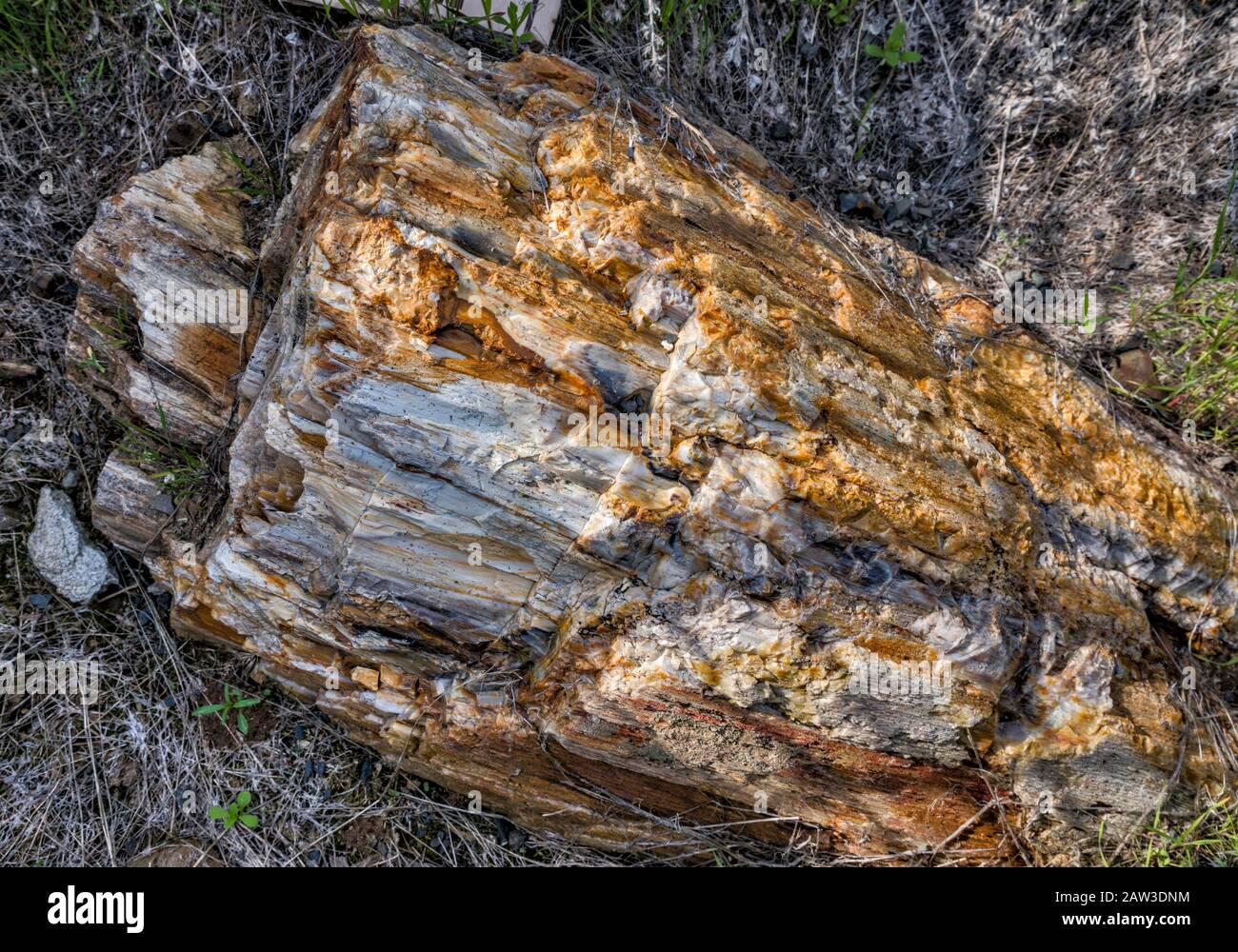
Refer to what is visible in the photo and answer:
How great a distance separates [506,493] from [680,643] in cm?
92

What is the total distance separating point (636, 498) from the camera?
2.83 metres

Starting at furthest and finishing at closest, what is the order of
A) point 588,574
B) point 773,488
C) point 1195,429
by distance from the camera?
1. point 1195,429
2. point 588,574
3. point 773,488

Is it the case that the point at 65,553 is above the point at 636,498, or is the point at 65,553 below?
below

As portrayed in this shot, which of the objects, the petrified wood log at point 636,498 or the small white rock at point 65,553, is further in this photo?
the small white rock at point 65,553

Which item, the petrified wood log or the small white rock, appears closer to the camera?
the petrified wood log

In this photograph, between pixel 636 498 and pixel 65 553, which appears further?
pixel 65 553

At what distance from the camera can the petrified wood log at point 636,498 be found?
110 inches

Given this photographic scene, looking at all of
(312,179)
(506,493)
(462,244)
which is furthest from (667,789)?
(312,179)

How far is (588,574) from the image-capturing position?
9.75ft

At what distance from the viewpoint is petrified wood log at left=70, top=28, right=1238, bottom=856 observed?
2803 millimetres
